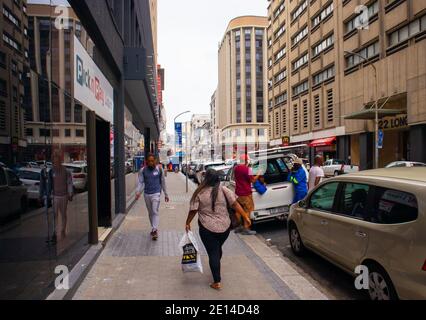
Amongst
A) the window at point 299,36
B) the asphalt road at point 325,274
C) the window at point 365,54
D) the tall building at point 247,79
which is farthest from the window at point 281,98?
the asphalt road at point 325,274

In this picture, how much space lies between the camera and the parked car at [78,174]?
5.90 m

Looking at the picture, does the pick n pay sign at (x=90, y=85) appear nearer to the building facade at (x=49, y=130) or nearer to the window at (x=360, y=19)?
the building facade at (x=49, y=130)

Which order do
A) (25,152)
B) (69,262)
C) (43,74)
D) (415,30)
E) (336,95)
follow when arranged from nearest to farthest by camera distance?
(25,152) < (43,74) < (69,262) < (415,30) < (336,95)

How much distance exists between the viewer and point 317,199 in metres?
6.33

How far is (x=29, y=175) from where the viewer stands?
150 inches

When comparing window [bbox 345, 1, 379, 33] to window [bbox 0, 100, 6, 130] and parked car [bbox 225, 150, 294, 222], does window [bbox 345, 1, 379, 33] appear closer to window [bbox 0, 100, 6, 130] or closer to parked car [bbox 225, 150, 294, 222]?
parked car [bbox 225, 150, 294, 222]

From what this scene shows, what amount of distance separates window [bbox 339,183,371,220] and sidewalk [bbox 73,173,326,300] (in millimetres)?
1108

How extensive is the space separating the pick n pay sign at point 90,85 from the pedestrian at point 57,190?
4.61 ft

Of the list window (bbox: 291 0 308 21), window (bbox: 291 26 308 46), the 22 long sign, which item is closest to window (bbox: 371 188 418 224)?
the 22 long sign

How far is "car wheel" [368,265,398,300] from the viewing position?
4.03 meters

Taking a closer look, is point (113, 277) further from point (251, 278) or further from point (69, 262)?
point (251, 278)

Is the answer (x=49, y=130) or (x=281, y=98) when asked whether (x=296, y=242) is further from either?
(x=281, y=98)
